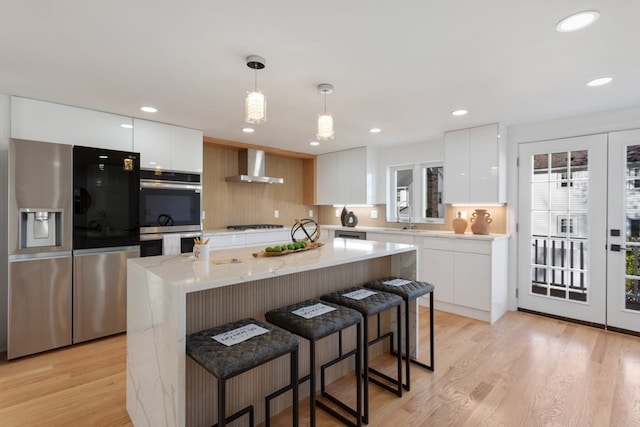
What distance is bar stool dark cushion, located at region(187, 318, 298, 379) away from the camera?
4.21 feet

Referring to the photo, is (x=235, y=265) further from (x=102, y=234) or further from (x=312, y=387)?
(x=102, y=234)

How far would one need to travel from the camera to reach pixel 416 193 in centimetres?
497

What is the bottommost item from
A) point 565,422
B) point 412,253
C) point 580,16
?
point 565,422

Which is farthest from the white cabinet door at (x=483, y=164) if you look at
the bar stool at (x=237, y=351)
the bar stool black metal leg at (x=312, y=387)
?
the bar stool at (x=237, y=351)

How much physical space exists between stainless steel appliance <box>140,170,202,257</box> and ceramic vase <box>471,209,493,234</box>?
3.40 m

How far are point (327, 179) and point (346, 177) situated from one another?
1.47ft

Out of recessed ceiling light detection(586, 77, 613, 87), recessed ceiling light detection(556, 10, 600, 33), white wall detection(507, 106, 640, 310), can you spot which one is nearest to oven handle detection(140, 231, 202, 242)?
recessed ceiling light detection(556, 10, 600, 33)

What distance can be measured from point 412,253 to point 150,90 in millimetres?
2623

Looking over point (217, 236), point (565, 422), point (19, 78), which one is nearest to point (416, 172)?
point (217, 236)

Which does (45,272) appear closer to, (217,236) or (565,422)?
(217,236)

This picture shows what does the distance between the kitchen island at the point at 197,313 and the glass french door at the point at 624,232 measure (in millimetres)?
2631

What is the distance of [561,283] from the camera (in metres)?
3.60

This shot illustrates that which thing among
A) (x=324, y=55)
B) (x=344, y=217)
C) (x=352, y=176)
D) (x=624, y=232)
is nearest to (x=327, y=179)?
(x=352, y=176)

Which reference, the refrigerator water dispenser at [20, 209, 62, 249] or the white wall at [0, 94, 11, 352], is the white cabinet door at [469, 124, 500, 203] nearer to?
the refrigerator water dispenser at [20, 209, 62, 249]
